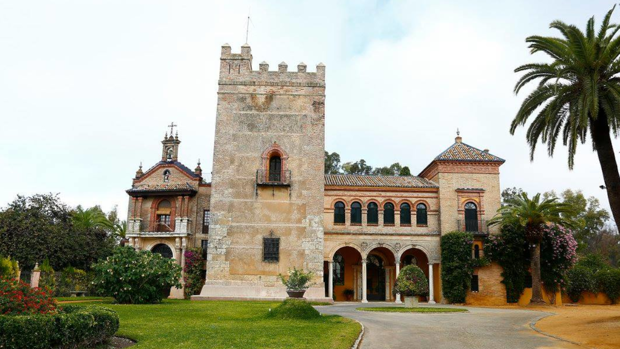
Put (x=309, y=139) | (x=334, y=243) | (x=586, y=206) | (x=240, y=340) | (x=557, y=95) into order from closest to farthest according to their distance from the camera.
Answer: (x=240, y=340) → (x=557, y=95) → (x=309, y=139) → (x=334, y=243) → (x=586, y=206)

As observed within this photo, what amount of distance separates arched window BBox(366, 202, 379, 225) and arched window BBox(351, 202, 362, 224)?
22.9 inches

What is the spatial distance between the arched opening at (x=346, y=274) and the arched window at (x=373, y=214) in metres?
2.99

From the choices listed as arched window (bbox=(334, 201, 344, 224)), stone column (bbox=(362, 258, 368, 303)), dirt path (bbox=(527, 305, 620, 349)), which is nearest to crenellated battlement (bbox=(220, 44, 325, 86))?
arched window (bbox=(334, 201, 344, 224))

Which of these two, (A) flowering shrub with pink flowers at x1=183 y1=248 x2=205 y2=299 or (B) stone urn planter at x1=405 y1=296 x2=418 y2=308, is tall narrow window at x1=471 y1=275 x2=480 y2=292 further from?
(A) flowering shrub with pink flowers at x1=183 y1=248 x2=205 y2=299

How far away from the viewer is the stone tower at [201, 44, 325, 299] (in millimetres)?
29562

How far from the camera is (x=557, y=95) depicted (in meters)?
18.0

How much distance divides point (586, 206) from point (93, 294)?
53.8 metres

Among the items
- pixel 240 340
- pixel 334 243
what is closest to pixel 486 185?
pixel 334 243

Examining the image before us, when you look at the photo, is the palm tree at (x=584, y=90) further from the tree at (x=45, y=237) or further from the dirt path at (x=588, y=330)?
the tree at (x=45, y=237)

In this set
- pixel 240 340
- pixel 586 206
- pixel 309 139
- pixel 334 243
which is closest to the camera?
pixel 240 340

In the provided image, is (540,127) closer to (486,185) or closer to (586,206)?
(486,185)

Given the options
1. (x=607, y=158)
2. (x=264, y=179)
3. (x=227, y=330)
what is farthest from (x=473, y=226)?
(x=227, y=330)

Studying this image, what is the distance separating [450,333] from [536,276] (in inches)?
783

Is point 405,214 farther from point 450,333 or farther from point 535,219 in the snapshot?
point 450,333
